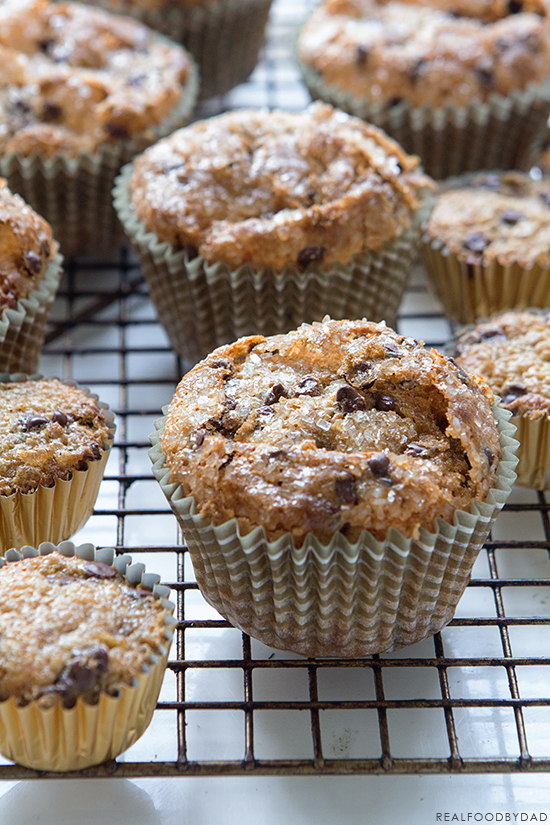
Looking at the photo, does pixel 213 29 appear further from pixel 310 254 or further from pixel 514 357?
pixel 514 357

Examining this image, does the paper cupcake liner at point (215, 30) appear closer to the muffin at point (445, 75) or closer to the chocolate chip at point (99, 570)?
the muffin at point (445, 75)

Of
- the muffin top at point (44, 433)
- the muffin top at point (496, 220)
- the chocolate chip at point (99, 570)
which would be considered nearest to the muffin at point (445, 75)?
the muffin top at point (496, 220)

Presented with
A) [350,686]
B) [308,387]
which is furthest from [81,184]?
[350,686]

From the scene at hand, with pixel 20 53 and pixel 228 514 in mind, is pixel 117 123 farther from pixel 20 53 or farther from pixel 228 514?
pixel 228 514

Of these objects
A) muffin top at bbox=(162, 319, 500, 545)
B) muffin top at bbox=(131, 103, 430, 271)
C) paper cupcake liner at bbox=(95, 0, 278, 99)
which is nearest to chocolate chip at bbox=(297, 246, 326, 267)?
muffin top at bbox=(131, 103, 430, 271)

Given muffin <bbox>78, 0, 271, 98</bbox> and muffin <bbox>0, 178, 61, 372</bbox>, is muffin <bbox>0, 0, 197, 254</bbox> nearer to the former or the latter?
muffin <bbox>78, 0, 271, 98</bbox>

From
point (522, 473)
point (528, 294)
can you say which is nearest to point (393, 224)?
point (528, 294)
